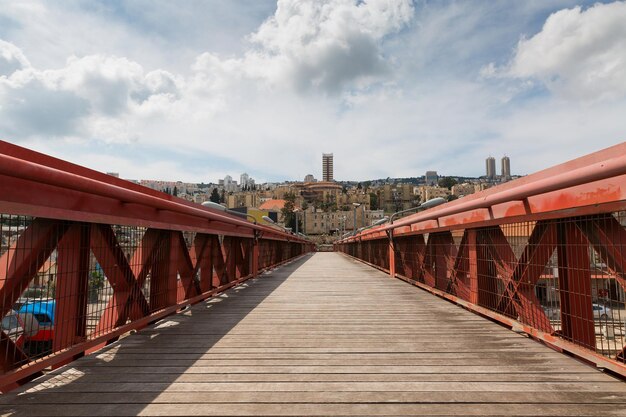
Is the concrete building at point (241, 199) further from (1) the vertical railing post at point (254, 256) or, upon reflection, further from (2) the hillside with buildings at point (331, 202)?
(1) the vertical railing post at point (254, 256)

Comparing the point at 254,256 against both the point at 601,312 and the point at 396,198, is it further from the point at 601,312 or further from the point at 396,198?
the point at 396,198

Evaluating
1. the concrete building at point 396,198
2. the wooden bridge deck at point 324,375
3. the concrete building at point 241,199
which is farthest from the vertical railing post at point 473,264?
the concrete building at point 241,199

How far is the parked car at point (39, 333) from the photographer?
258 cm

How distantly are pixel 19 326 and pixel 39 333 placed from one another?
30 centimetres

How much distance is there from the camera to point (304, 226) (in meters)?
126

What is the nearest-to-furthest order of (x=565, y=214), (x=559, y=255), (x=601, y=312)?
1. (x=601, y=312)
2. (x=565, y=214)
3. (x=559, y=255)

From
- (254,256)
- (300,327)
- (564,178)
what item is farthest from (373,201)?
(564,178)

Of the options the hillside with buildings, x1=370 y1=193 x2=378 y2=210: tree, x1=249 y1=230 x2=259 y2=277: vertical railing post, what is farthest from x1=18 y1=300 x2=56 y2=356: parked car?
x1=370 y1=193 x2=378 y2=210: tree

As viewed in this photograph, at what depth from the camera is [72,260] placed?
9.75ft

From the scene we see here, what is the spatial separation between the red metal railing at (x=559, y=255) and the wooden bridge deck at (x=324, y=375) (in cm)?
27

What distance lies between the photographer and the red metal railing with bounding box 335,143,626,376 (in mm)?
2568

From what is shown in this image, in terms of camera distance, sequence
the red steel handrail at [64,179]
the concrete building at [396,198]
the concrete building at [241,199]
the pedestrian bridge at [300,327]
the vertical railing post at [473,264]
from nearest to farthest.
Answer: the red steel handrail at [64,179]
the pedestrian bridge at [300,327]
the vertical railing post at [473,264]
the concrete building at [396,198]
the concrete building at [241,199]

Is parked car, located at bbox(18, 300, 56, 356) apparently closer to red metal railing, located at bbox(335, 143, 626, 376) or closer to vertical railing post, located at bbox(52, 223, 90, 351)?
vertical railing post, located at bbox(52, 223, 90, 351)

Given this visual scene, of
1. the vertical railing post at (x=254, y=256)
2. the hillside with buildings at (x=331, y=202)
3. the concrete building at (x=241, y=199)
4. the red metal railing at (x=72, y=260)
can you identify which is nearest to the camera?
the red metal railing at (x=72, y=260)
